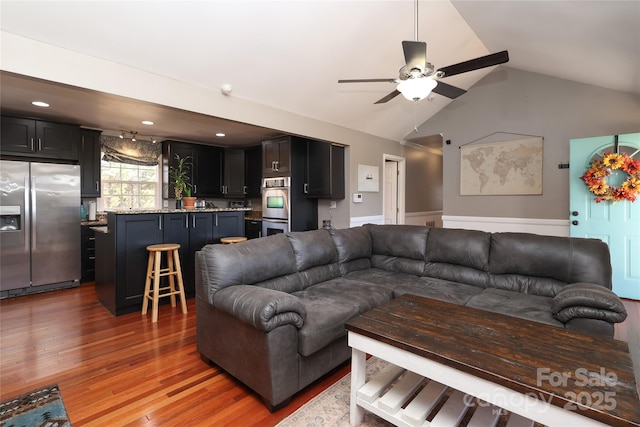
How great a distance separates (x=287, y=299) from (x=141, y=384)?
4.04 ft

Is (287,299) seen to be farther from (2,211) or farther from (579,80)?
(579,80)

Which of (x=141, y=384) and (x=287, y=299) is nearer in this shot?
(x=287, y=299)

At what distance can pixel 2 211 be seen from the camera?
3.92 m

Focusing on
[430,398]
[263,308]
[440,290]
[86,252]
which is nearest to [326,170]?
[440,290]

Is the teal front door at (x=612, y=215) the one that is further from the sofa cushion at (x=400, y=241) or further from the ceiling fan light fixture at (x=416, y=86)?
the ceiling fan light fixture at (x=416, y=86)

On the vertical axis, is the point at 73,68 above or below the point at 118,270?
above

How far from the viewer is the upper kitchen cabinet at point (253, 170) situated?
611 centimetres

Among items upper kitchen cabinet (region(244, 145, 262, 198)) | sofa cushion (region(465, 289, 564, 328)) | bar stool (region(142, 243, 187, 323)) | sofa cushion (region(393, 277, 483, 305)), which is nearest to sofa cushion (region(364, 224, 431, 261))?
sofa cushion (region(393, 277, 483, 305))

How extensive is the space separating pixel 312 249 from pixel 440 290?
1207 mm

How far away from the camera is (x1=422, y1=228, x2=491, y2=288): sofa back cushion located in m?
2.91

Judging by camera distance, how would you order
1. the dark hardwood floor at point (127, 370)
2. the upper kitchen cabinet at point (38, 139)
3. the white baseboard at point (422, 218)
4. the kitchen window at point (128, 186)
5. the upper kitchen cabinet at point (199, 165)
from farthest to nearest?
1. the white baseboard at point (422, 218)
2. the upper kitchen cabinet at point (199, 165)
3. the kitchen window at point (128, 186)
4. the upper kitchen cabinet at point (38, 139)
5. the dark hardwood floor at point (127, 370)

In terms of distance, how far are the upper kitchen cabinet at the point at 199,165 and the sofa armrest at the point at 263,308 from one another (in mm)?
4458

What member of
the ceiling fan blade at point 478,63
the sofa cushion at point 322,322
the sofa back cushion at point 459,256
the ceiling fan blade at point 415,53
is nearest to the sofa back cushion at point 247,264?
the sofa cushion at point 322,322

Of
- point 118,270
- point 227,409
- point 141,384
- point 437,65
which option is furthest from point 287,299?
point 437,65
